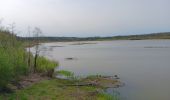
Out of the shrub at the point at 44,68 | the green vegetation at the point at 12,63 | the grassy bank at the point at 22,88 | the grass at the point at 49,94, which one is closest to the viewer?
the grass at the point at 49,94

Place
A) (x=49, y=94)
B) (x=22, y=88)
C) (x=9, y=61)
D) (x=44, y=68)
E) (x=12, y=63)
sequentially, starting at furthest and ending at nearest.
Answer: (x=44, y=68)
(x=12, y=63)
(x=22, y=88)
(x=9, y=61)
(x=49, y=94)

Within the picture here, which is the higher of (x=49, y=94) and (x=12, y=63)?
(x=12, y=63)

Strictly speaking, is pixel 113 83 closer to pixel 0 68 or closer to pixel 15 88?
pixel 15 88

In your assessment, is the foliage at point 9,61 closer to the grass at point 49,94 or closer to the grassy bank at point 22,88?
the grassy bank at point 22,88

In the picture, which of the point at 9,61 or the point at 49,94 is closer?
the point at 49,94

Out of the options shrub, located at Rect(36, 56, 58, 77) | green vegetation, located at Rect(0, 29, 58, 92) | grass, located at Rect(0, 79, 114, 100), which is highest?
green vegetation, located at Rect(0, 29, 58, 92)

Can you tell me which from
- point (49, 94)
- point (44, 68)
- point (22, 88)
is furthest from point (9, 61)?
point (44, 68)

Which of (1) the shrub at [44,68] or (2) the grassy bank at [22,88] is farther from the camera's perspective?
(1) the shrub at [44,68]

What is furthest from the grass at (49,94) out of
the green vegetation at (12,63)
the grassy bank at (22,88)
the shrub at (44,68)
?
the shrub at (44,68)

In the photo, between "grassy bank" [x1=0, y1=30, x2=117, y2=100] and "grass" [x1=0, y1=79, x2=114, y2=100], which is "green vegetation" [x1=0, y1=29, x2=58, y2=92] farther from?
"grass" [x1=0, y1=79, x2=114, y2=100]

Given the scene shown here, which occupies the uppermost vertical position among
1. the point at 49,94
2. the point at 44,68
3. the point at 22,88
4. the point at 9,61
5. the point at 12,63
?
the point at 9,61

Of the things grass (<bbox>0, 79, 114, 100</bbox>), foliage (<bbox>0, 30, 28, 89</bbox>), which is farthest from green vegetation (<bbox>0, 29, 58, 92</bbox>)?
grass (<bbox>0, 79, 114, 100</bbox>)

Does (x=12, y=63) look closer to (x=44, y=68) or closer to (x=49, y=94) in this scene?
(x=49, y=94)

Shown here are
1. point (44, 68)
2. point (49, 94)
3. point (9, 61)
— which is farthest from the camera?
point (44, 68)
